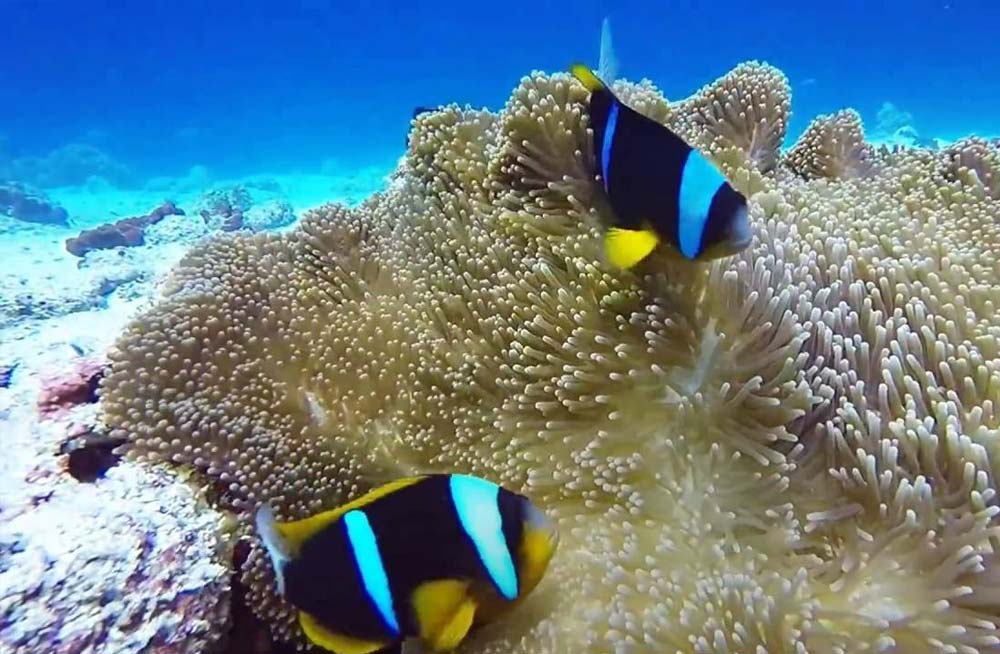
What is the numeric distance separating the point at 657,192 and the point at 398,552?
2.35 ft

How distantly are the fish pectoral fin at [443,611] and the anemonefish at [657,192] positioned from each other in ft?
2.00

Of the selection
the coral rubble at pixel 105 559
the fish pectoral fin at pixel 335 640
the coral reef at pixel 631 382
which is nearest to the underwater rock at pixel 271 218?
the coral reef at pixel 631 382

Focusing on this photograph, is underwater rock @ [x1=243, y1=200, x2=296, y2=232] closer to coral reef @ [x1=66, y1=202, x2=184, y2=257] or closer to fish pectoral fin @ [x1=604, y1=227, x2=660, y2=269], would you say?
coral reef @ [x1=66, y1=202, x2=184, y2=257]

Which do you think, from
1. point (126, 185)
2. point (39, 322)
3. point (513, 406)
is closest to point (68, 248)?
point (39, 322)

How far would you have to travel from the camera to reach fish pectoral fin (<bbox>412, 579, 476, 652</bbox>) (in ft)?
3.64

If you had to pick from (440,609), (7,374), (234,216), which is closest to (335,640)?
(440,609)

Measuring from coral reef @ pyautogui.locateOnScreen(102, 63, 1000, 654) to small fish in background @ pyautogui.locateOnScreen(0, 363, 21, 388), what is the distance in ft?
3.57

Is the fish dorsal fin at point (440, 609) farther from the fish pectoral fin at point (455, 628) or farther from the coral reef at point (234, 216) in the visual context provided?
the coral reef at point (234, 216)

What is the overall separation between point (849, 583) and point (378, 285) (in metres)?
1.32

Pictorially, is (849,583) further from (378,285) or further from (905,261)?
(378,285)

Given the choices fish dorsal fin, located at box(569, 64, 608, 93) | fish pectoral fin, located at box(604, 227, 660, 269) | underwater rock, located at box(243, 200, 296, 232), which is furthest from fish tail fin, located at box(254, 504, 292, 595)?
underwater rock, located at box(243, 200, 296, 232)

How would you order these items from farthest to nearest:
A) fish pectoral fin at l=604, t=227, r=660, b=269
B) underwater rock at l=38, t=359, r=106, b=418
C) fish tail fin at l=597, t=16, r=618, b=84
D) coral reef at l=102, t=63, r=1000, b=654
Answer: underwater rock at l=38, t=359, r=106, b=418, fish tail fin at l=597, t=16, r=618, b=84, fish pectoral fin at l=604, t=227, r=660, b=269, coral reef at l=102, t=63, r=1000, b=654

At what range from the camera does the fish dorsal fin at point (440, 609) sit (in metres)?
1.11

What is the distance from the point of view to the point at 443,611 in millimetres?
1130
